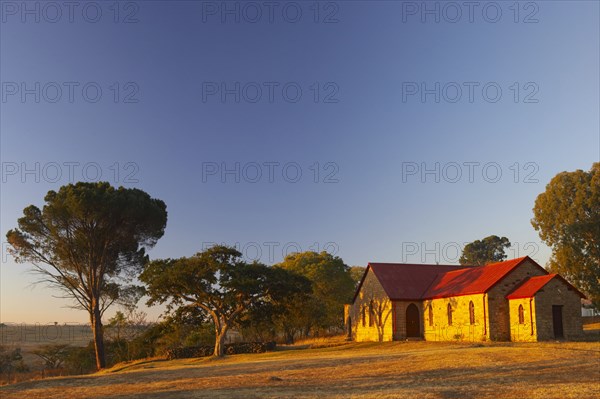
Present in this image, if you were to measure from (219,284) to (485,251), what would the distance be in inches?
3416

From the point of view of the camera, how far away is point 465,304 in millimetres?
43031

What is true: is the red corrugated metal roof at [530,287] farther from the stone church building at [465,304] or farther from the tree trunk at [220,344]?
the tree trunk at [220,344]

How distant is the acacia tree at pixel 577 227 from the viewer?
5928cm

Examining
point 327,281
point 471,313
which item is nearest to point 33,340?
point 327,281

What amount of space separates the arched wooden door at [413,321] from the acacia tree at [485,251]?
238ft

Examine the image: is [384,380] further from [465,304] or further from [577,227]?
[577,227]

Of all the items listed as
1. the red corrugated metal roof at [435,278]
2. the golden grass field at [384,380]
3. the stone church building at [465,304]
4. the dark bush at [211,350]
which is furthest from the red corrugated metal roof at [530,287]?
the dark bush at [211,350]

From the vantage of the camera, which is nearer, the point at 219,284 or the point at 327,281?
the point at 219,284

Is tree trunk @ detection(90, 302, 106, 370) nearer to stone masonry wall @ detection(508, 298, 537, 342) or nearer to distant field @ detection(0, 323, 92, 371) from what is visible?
distant field @ detection(0, 323, 92, 371)

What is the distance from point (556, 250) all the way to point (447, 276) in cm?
2113

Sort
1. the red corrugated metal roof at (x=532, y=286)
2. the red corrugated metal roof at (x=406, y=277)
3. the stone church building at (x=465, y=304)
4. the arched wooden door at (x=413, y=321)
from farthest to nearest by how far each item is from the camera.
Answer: the red corrugated metal roof at (x=406, y=277) → the arched wooden door at (x=413, y=321) → the stone church building at (x=465, y=304) → the red corrugated metal roof at (x=532, y=286)

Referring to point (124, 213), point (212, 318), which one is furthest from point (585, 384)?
point (124, 213)

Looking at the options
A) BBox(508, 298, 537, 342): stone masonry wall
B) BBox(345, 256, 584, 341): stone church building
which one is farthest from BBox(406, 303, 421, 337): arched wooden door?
BBox(508, 298, 537, 342): stone masonry wall

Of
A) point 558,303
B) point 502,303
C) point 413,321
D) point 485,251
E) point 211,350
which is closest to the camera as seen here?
point 558,303
